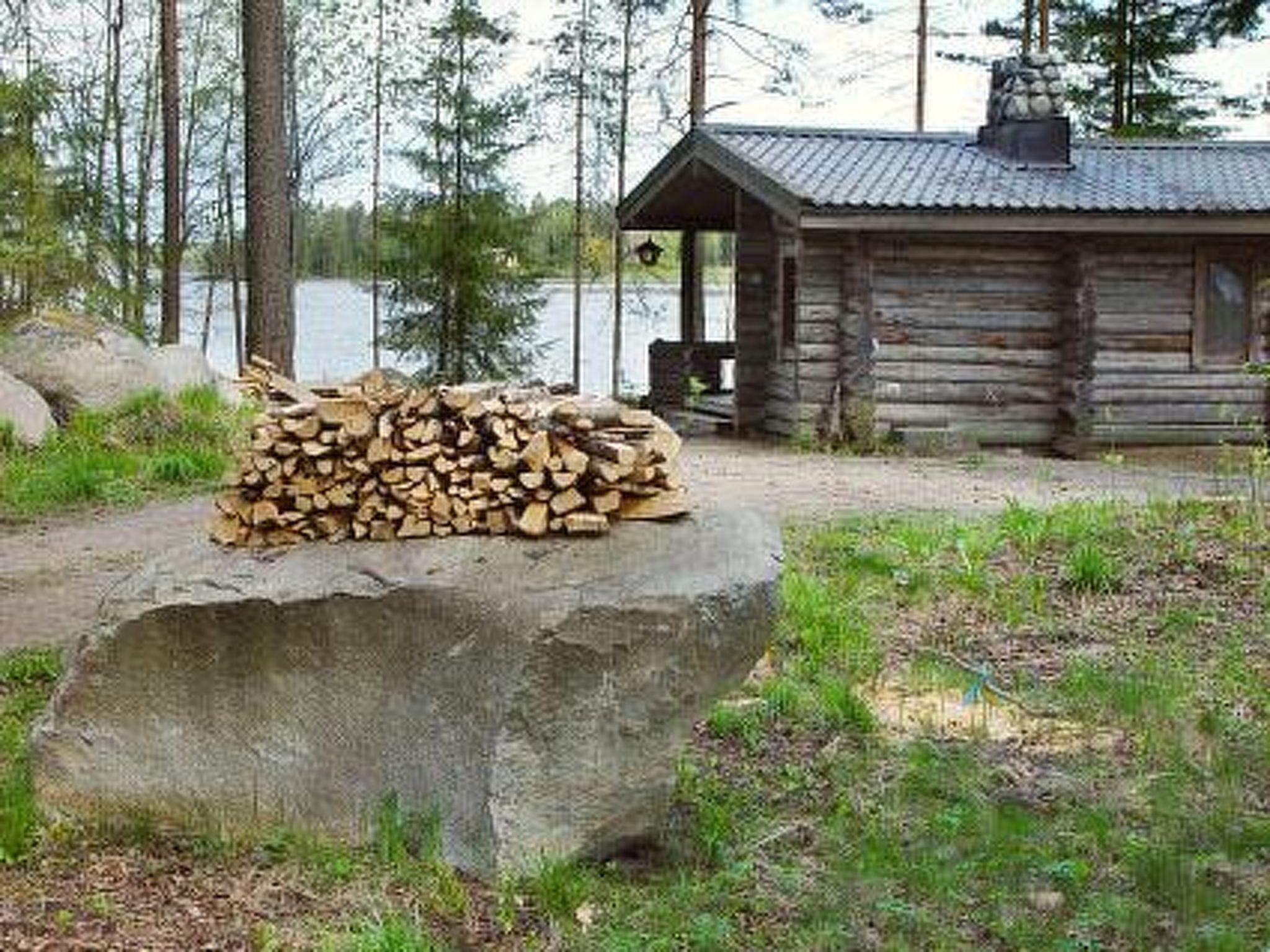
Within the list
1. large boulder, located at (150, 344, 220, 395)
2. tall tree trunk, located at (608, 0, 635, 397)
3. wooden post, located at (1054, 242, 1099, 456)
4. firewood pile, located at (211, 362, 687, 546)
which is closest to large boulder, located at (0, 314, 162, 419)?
large boulder, located at (150, 344, 220, 395)

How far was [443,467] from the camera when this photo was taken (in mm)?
5426

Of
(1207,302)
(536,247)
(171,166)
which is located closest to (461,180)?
(536,247)

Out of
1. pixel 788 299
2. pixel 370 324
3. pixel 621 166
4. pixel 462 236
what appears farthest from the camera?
pixel 370 324

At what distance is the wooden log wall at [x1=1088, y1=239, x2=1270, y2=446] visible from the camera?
1762cm

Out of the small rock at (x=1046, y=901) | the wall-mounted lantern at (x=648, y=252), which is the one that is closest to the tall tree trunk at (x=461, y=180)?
the wall-mounted lantern at (x=648, y=252)

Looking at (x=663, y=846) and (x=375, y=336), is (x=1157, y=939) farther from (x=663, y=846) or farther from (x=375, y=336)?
(x=375, y=336)

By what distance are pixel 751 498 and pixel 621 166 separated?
20.1 metres

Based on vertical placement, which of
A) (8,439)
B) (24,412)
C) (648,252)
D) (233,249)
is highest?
(233,249)

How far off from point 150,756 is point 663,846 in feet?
5.65

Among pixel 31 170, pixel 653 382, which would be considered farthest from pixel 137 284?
pixel 653 382

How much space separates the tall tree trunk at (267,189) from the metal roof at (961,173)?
5267 mm

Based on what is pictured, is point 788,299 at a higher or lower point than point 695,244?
lower

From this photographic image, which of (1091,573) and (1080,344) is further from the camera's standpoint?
(1080,344)

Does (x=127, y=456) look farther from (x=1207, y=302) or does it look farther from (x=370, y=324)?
(x=370, y=324)
